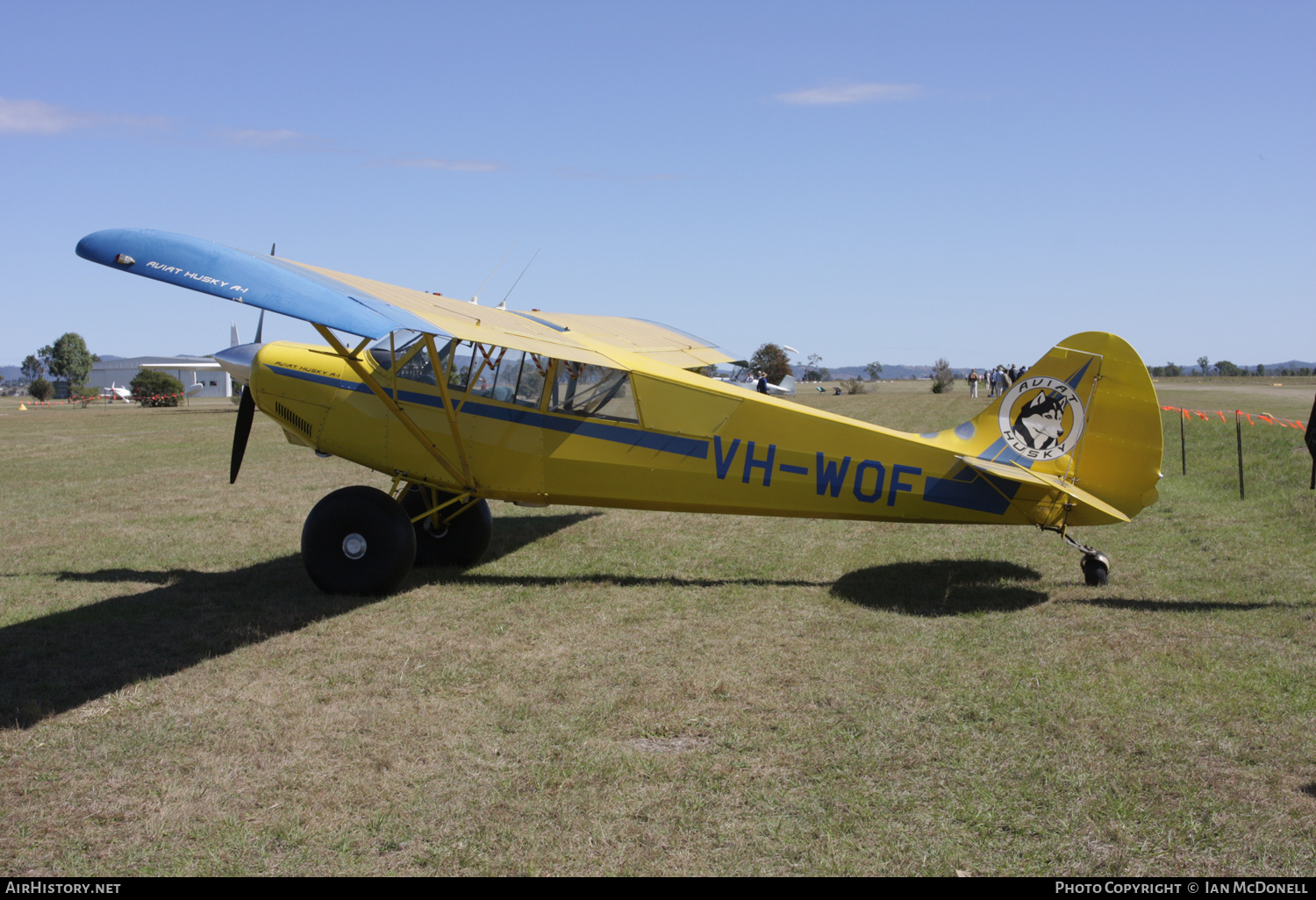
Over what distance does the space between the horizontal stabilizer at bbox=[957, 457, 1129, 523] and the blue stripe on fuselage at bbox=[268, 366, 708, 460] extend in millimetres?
2155

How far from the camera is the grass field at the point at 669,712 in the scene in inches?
135

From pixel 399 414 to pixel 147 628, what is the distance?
94.5 inches

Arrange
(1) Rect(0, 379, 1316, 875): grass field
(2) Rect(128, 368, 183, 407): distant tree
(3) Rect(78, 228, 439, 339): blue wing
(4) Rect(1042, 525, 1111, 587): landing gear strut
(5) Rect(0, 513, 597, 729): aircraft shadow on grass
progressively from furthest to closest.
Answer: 1. (2) Rect(128, 368, 183, 407): distant tree
2. (4) Rect(1042, 525, 1111, 587): landing gear strut
3. (3) Rect(78, 228, 439, 339): blue wing
4. (5) Rect(0, 513, 597, 729): aircraft shadow on grass
5. (1) Rect(0, 379, 1316, 875): grass field

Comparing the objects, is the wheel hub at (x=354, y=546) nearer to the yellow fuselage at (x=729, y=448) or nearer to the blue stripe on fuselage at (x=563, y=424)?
the yellow fuselage at (x=729, y=448)

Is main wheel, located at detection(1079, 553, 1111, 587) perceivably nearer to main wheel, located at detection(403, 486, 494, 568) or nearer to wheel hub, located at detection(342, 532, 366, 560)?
main wheel, located at detection(403, 486, 494, 568)

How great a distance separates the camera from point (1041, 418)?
23.4 feet

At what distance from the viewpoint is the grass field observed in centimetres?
342

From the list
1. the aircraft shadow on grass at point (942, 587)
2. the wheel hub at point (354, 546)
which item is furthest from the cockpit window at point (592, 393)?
the aircraft shadow on grass at point (942, 587)

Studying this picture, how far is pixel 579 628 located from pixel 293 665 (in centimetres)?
187

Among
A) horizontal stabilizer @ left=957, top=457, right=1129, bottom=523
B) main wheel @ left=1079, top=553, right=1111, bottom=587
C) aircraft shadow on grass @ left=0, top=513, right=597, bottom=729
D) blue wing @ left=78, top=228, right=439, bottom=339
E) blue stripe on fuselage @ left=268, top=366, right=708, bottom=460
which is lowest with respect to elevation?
aircraft shadow on grass @ left=0, top=513, right=597, bottom=729

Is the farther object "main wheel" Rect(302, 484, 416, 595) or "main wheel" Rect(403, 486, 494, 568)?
"main wheel" Rect(403, 486, 494, 568)

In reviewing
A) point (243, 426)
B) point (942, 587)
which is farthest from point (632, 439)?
point (243, 426)

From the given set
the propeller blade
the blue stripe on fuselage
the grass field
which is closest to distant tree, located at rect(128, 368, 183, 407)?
the grass field

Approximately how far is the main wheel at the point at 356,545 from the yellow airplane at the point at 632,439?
0.05 ft
